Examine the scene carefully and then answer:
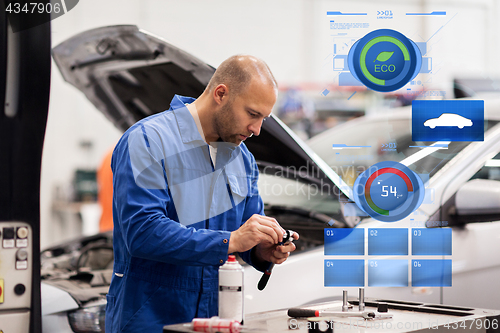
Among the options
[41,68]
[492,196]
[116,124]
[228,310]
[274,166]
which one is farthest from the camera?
[116,124]

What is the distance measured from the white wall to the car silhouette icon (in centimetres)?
12

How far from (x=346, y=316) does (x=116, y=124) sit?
5.69 feet

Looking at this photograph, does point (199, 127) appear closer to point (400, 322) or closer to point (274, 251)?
point (274, 251)

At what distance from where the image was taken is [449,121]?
198cm

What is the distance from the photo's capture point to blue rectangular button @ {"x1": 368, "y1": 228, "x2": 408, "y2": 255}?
1.92 metres

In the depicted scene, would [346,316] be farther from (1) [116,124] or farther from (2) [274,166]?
(1) [116,124]

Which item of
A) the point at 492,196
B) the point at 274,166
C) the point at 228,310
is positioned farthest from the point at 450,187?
the point at 228,310

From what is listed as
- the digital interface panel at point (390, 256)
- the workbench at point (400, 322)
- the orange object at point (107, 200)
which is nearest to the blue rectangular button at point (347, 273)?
the digital interface panel at point (390, 256)

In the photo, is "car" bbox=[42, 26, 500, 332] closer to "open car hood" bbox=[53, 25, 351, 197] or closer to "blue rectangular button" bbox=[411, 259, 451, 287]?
"open car hood" bbox=[53, 25, 351, 197]

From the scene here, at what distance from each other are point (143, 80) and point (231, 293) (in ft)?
4.95

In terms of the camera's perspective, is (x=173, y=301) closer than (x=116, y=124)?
Yes

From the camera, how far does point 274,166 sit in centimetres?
237

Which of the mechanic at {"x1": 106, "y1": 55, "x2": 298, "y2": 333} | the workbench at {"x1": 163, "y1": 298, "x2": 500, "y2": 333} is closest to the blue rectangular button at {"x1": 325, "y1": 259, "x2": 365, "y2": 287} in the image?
the workbench at {"x1": 163, "y1": 298, "x2": 500, "y2": 333}

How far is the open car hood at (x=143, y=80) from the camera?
220cm
